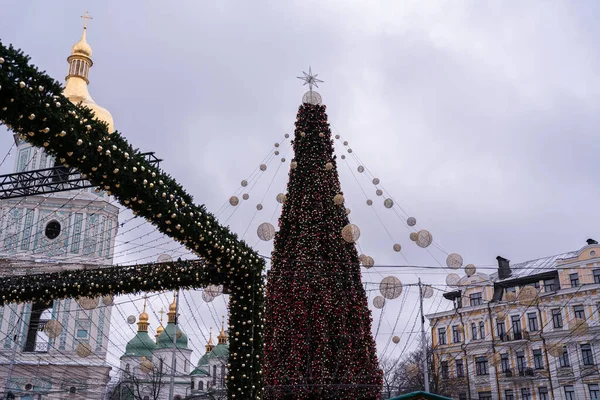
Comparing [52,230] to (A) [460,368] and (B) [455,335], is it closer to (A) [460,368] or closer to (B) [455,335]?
(B) [455,335]

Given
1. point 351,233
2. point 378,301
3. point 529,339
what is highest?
point 529,339

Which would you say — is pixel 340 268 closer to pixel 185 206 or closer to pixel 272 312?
pixel 272 312

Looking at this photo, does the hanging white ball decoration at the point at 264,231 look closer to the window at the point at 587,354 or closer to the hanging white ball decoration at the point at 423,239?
the hanging white ball decoration at the point at 423,239

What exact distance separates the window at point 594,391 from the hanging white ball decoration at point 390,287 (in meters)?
19.5

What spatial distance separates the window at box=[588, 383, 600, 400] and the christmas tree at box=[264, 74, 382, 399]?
17.1 m

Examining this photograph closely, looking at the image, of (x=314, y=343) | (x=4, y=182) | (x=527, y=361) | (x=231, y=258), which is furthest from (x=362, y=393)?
(x=527, y=361)

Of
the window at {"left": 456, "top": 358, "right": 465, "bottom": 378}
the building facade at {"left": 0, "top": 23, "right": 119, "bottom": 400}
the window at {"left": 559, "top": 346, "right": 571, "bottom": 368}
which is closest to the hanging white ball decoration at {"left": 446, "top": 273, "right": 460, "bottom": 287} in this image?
the building facade at {"left": 0, "top": 23, "right": 119, "bottom": 400}

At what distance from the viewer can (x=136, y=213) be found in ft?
30.9

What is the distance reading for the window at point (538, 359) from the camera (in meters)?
30.9

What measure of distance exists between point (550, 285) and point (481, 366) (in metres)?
5.94

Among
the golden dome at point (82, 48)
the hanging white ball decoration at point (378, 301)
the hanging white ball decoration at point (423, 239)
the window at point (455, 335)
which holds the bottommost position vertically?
the hanging white ball decoration at point (378, 301)

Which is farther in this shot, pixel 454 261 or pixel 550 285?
pixel 550 285

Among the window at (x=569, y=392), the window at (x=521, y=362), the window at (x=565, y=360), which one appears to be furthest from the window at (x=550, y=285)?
the window at (x=569, y=392)

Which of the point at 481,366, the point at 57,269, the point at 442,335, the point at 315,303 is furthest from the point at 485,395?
→ the point at 57,269
